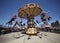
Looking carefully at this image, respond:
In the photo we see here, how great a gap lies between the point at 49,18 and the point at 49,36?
0.44 metres

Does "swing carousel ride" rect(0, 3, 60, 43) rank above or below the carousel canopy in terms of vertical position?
below

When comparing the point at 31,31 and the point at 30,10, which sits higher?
the point at 30,10

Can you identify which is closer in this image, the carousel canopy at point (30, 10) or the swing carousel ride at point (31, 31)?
the swing carousel ride at point (31, 31)

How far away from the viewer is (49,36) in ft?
8.18

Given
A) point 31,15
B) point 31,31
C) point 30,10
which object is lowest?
point 31,31

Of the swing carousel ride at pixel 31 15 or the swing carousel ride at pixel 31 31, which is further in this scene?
the swing carousel ride at pixel 31 15

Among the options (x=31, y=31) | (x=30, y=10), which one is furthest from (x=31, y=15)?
(x=31, y=31)

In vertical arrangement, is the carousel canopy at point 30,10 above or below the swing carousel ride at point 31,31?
above

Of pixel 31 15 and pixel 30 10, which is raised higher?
pixel 30 10

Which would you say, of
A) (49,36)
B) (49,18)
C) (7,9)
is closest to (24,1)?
(7,9)

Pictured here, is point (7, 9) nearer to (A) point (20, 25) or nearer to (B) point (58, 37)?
(A) point (20, 25)

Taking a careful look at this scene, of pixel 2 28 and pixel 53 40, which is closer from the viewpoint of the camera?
pixel 53 40

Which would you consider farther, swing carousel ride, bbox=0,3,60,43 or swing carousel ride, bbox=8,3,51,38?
swing carousel ride, bbox=8,3,51,38

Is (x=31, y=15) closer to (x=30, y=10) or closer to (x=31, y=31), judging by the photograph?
(x=30, y=10)
